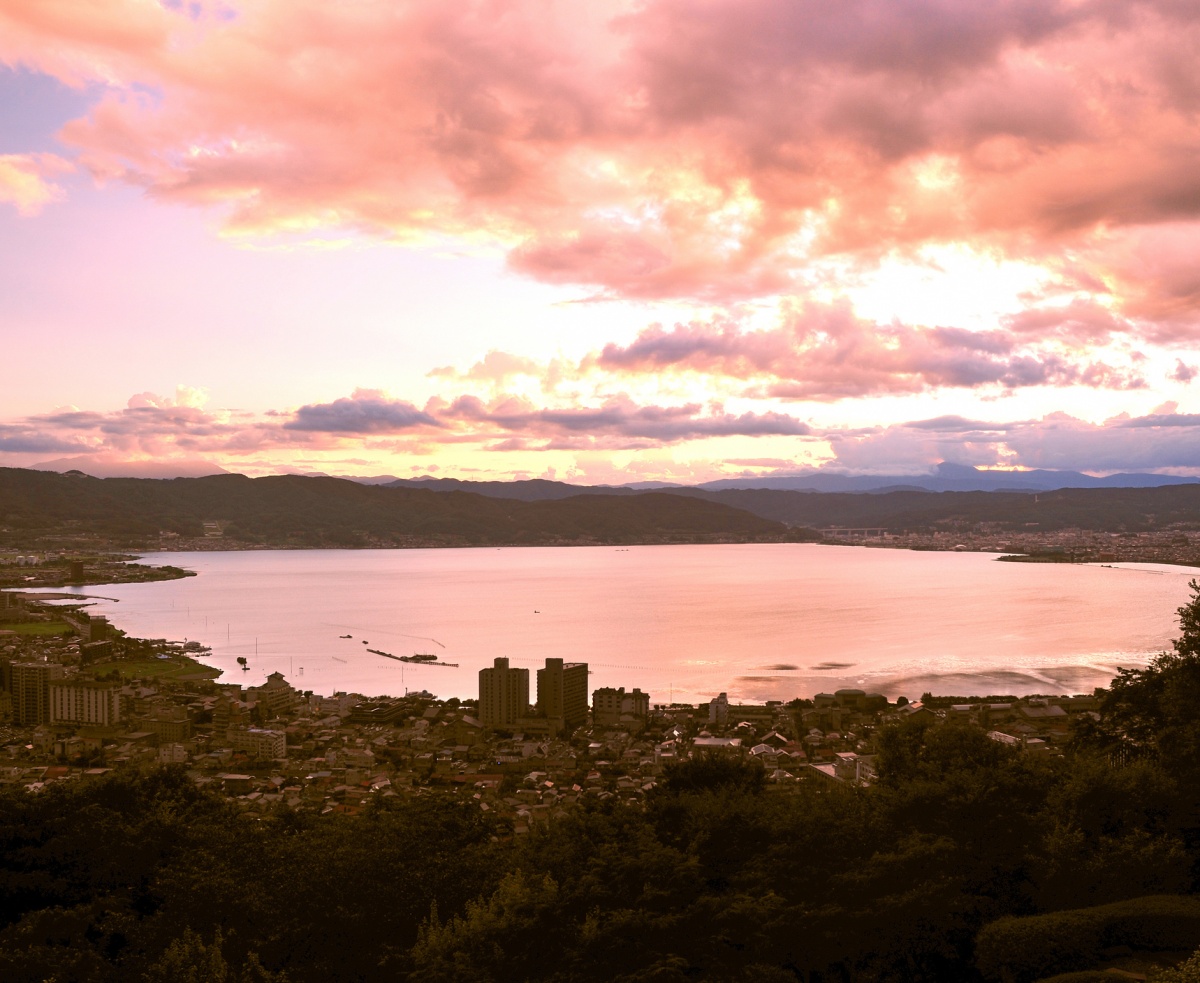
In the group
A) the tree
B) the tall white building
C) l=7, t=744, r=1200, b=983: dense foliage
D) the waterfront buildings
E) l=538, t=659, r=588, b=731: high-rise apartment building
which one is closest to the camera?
l=7, t=744, r=1200, b=983: dense foliage

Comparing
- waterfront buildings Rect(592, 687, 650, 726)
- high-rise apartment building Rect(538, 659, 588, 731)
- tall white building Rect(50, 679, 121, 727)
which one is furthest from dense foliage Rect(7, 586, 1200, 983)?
tall white building Rect(50, 679, 121, 727)

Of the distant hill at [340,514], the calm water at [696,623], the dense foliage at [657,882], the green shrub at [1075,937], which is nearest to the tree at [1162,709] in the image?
the dense foliage at [657,882]

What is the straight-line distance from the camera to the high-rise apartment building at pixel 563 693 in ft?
79.4

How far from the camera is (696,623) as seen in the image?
44062 millimetres

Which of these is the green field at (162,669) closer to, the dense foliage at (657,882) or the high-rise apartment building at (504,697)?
the high-rise apartment building at (504,697)

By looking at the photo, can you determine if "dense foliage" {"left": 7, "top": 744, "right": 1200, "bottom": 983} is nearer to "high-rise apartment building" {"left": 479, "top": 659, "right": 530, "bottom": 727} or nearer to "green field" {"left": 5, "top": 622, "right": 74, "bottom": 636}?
"high-rise apartment building" {"left": 479, "top": 659, "right": 530, "bottom": 727}

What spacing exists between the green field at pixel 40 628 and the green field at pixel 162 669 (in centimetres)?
886

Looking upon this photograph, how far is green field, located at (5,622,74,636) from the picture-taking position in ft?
131

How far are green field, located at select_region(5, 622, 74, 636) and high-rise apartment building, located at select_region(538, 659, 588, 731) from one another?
2598cm

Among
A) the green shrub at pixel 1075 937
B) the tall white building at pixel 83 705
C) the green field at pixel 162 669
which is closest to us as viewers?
the green shrub at pixel 1075 937

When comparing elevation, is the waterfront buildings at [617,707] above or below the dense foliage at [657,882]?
below

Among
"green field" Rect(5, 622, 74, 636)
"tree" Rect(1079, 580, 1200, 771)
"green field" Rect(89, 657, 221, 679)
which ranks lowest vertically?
"green field" Rect(89, 657, 221, 679)

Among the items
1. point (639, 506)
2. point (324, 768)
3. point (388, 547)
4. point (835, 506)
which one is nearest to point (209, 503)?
point (388, 547)

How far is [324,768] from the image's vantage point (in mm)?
17797
